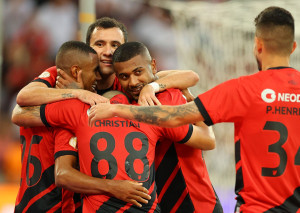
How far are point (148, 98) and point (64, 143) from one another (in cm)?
59

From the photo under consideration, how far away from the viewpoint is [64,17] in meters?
8.88

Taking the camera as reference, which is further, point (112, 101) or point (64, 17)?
point (64, 17)

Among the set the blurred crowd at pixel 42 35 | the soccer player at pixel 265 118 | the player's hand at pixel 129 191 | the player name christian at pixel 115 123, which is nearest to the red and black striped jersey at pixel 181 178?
the player name christian at pixel 115 123

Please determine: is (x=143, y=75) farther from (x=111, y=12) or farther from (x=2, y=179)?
(x=111, y=12)

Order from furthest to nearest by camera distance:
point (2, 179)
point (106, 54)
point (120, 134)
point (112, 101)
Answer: point (2, 179) → point (106, 54) → point (112, 101) → point (120, 134)

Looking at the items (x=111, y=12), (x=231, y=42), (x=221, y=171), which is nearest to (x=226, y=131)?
(x=221, y=171)

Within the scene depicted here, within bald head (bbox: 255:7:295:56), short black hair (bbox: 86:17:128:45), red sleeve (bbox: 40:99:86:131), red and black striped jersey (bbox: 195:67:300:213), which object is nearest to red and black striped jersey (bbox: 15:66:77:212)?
red sleeve (bbox: 40:99:86:131)

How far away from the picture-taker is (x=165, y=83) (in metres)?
3.05

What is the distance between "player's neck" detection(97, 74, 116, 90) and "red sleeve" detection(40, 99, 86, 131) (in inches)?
25.3

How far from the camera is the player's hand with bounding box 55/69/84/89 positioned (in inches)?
117

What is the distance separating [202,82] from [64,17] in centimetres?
358

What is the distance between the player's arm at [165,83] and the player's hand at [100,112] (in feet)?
1.14

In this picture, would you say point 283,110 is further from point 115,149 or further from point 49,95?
point 49,95

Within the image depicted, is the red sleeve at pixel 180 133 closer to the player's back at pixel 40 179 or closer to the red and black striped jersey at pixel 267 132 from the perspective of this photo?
the red and black striped jersey at pixel 267 132
